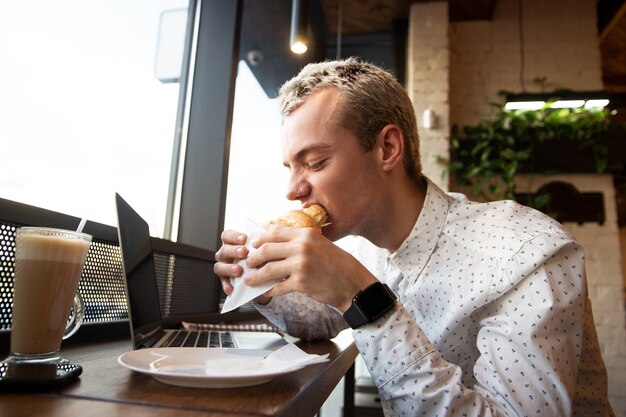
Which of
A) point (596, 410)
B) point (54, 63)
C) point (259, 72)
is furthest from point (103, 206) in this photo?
point (259, 72)

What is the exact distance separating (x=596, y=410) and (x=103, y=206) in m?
1.60

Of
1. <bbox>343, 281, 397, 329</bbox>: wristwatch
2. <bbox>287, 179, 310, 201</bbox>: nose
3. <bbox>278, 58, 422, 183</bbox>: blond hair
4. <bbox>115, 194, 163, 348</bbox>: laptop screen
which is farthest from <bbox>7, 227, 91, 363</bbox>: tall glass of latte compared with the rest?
<bbox>278, 58, 422, 183</bbox>: blond hair

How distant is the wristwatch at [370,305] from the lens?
82 cm

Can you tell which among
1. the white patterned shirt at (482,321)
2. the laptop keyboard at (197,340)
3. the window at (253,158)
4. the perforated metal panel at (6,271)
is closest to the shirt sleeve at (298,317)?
the white patterned shirt at (482,321)

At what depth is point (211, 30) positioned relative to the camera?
7.30 feet

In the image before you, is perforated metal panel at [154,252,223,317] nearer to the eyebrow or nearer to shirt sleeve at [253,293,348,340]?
shirt sleeve at [253,293,348,340]

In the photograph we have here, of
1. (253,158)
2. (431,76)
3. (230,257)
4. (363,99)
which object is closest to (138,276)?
(230,257)

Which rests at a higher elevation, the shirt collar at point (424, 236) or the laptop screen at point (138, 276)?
the shirt collar at point (424, 236)

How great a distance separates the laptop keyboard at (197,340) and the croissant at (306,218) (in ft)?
1.03

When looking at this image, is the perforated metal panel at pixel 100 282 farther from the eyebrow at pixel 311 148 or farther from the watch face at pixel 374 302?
the watch face at pixel 374 302

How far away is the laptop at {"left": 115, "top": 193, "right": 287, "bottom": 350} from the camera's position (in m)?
0.80

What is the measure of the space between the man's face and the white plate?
50cm

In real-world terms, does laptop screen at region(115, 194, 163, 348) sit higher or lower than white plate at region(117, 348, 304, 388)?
higher

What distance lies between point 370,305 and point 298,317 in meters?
0.49
